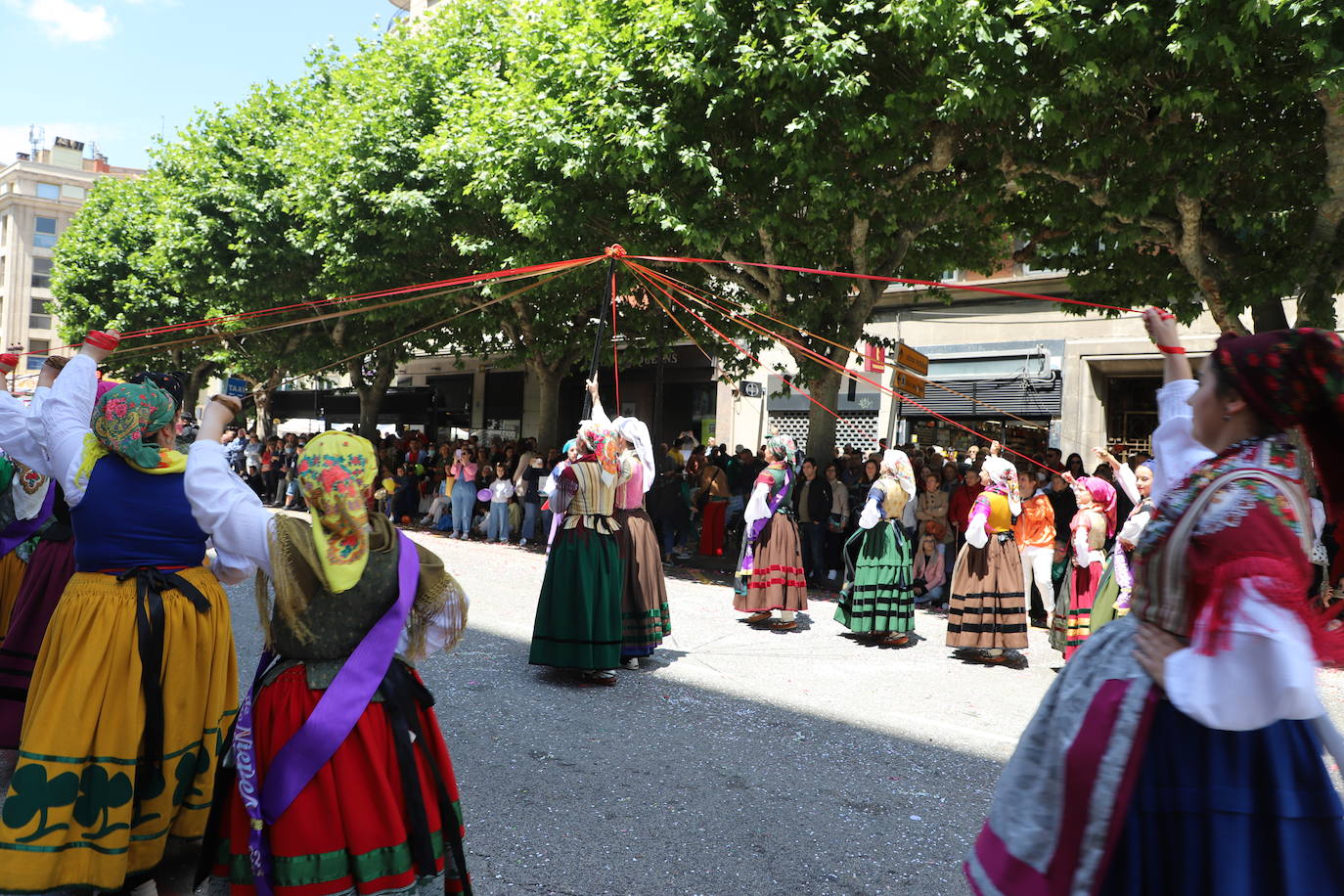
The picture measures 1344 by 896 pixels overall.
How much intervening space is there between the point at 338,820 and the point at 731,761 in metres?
3.02

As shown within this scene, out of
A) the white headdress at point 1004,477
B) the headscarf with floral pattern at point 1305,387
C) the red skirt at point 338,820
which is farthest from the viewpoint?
Result: the white headdress at point 1004,477

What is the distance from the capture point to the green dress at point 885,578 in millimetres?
8742

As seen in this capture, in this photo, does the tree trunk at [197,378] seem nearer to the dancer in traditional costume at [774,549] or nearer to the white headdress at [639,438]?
the dancer in traditional costume at [774,549]

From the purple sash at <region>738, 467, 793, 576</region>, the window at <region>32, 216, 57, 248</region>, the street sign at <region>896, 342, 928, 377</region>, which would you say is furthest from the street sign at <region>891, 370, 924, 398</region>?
the window at <region>32, 216, 57, 248</region>

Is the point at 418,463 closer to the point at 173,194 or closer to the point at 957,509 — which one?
the point at 173,194

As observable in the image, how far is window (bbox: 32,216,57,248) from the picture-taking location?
6681 centimetres

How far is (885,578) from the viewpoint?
8750 millimetres

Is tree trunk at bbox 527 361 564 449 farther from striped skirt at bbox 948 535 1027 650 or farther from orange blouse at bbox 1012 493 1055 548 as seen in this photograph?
striped skirt at bbox 948 535 1027 650

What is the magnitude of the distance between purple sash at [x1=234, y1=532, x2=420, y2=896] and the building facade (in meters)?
73.3

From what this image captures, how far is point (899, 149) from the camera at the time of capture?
36.3 feet

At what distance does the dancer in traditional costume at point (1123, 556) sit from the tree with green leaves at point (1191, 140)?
3.75m

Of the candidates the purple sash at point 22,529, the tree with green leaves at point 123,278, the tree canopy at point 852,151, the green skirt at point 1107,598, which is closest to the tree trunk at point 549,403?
the tree canopy at point 852,151

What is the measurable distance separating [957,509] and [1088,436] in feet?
24.3

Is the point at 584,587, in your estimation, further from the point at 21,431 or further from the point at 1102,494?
the point at 1102,494
